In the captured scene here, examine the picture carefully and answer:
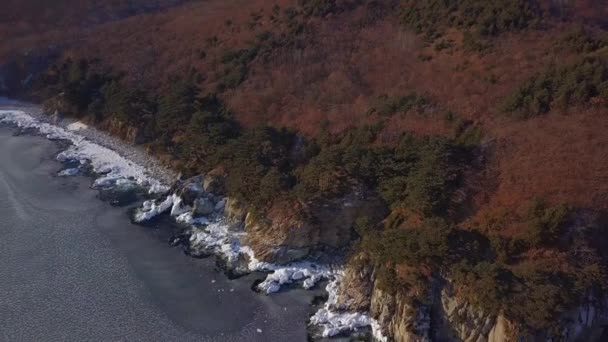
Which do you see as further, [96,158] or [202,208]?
[96,158]

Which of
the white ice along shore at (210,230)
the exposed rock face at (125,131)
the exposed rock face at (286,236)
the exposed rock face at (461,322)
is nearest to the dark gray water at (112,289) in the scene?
the white ice along shore at (210,230)

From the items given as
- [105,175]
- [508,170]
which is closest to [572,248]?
[508,170]

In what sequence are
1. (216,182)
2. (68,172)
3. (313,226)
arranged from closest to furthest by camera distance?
(313,226) → (216,182) → (68,172)

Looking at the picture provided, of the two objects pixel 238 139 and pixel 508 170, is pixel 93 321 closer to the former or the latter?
pixel 238 139

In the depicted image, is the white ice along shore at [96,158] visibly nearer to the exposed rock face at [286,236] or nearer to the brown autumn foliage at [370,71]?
the brown autumn foliage at [370,71]

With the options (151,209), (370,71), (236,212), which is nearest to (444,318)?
(236,212)

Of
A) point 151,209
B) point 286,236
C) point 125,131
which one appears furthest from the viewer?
point 125,131

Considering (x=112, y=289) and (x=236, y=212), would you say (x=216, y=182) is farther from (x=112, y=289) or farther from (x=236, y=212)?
(x=112, y=289)
